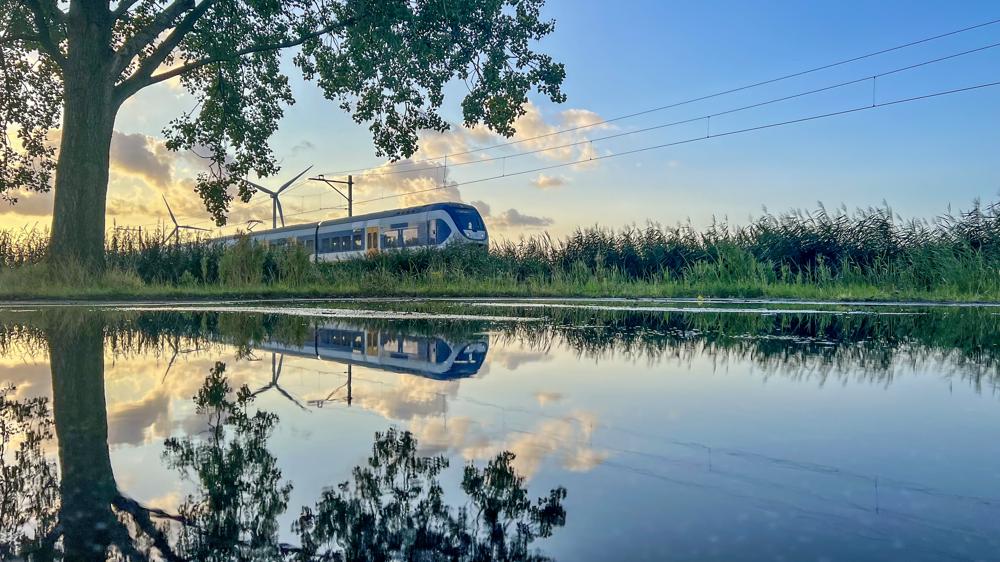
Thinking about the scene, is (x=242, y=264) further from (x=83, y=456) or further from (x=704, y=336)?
(x=83, y=456)

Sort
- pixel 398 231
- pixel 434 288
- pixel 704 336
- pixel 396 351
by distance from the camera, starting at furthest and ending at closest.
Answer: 1. pixel 398 231
2. pixel 434 288
3. pixel 704 336
4. pixel 396 351

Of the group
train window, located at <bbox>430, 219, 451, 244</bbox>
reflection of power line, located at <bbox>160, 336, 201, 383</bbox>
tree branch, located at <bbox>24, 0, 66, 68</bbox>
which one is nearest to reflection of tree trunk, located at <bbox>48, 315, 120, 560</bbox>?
reflection of power line, located at <bbox>160, 336, 201, 383</bbox>

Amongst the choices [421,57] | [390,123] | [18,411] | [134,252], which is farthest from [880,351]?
[134,252]

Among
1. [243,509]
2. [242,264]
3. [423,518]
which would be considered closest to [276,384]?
[243,509]

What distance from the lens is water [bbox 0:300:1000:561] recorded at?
1786 millimetres

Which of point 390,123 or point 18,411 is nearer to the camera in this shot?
point 18,411

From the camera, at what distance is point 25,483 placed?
2.23 meters

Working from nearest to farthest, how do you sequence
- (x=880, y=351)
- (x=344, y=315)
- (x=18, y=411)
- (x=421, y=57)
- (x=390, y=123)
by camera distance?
(x=18, y=411) → (x=880, y=351) → (x=344, y=315) → (x=421, y=57) → (x=390, y=123)

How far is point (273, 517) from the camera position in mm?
1942

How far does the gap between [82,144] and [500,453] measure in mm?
15729

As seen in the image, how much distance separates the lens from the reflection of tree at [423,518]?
173cm

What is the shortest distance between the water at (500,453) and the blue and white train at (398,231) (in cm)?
1919

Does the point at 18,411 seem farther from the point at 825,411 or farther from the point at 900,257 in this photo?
the point at 900,257

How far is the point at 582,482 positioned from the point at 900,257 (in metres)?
17.0
